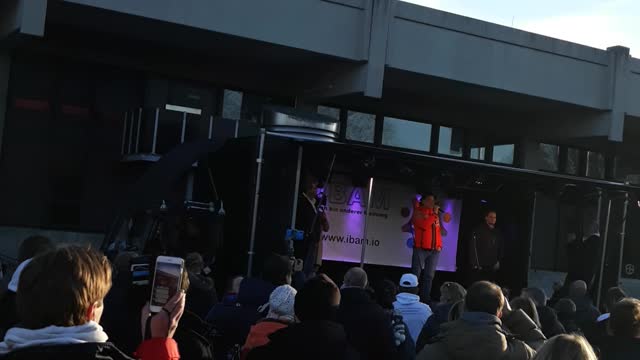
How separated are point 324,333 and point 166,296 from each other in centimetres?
100

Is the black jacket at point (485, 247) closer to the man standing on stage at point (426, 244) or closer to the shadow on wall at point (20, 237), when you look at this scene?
the man standing on stage at point (426, 244)

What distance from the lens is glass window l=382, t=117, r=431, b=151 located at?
17.5 meters

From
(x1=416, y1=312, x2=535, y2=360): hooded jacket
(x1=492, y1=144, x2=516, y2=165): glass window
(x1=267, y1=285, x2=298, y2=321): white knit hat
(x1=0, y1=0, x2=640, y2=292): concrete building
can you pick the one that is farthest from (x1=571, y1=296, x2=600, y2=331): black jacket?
(x1=492, y1=144, x2=516, y2=165): glass window

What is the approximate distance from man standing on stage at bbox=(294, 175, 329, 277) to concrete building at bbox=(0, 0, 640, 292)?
308 centimetres

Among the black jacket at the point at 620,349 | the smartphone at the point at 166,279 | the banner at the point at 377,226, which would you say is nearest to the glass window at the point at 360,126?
the banner at the point at 377,226

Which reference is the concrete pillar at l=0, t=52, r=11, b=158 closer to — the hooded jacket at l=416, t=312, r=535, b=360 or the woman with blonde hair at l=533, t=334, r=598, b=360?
the hooded jacket at l=416, t=312, r=535, b=360

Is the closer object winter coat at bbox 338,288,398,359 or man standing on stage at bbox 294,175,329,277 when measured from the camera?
winter coat at bbox 338,288,398,359

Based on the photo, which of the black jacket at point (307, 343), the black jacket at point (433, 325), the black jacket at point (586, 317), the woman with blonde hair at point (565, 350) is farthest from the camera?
the black jacket at point (586, 317)

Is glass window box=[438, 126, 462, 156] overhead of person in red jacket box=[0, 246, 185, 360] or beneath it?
overhead

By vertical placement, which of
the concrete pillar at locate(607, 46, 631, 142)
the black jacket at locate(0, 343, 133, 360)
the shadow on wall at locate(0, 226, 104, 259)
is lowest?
the shadow on wall at locate(0, 226, 104, 259)

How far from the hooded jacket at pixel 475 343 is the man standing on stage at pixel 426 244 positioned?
28.0 ft

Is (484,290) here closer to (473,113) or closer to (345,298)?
(345,298)

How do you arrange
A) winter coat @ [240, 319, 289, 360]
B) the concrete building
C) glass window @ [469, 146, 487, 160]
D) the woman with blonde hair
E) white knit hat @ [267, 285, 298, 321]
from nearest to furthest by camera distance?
the woman with blonde hair
winter coat @ [240, 319, 289, 360]
white knit hat @ [267, 285, 298, 321]
the concrete building
glass window @ [469, 146, 487, 160]

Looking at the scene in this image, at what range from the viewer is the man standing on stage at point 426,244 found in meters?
13.2
